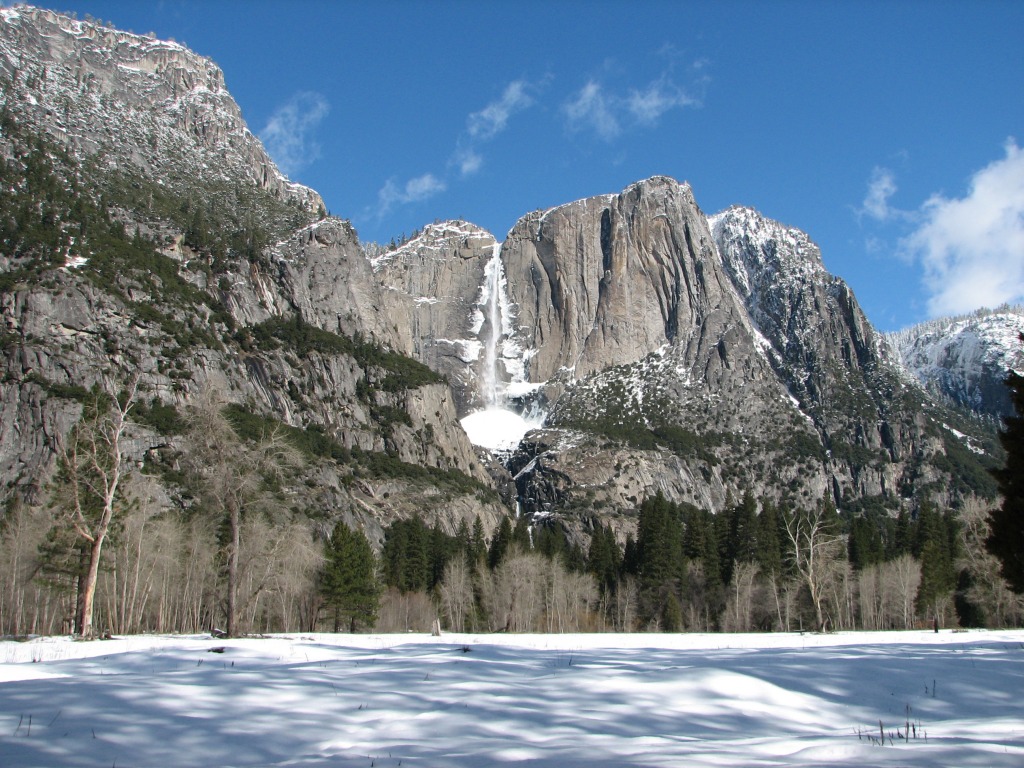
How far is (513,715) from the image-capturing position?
8.37 meters

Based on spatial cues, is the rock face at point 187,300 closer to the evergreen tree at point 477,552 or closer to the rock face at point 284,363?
the rock face at point 284,363

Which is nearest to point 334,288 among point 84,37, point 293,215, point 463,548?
point 293,215

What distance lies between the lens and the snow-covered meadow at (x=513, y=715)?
678 centimetres

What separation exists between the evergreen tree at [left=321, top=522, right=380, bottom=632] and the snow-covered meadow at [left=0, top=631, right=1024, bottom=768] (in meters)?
49.7

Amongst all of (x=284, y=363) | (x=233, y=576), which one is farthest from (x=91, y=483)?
(x=284, y=363)

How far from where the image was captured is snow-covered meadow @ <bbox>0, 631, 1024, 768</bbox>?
6.78 meters

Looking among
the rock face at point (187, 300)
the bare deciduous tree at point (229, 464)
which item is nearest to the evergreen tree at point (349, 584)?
the bare deciduous tree at point (229, 464)

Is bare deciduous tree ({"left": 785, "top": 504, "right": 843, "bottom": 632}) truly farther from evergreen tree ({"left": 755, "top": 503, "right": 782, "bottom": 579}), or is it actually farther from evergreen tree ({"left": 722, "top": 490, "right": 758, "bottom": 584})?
evergreen tree ({"left": 722, "top": 490, "right": 758, "bottom": 584})

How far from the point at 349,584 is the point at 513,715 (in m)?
56.4

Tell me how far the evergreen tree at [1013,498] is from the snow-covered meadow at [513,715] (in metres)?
13.9

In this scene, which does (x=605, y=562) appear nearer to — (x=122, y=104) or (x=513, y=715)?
(x=513, y=715)

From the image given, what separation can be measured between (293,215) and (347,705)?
175 metres

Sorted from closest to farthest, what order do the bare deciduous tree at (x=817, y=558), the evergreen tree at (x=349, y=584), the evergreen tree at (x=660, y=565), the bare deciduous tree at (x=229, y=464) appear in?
the bare deciduous tree at (x=229, y=464)
the bare deciduous tree at (x=817, y=558)
the evergreen tree at (x=349, y=584)
the evergreen tree at (x=660, y=565)

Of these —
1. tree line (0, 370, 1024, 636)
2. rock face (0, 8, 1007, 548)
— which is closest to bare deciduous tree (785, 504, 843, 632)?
Answer: tree line (0, 370, 1024, 636)
